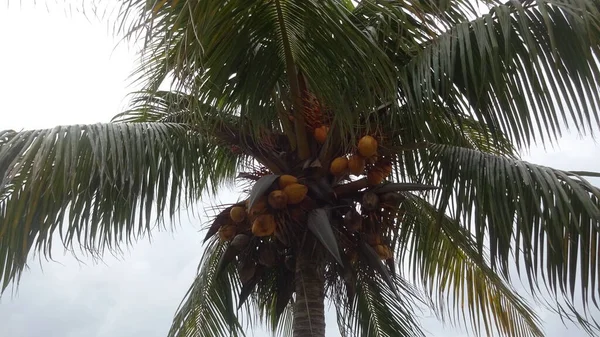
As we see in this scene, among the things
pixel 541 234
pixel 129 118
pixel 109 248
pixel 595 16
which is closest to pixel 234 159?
pixel 129 118

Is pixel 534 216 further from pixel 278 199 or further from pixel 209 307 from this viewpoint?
pixel 209 307

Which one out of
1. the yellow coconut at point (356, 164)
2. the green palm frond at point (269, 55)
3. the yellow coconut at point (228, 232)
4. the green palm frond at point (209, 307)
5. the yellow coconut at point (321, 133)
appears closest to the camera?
the green palm frond at point (269, 55)

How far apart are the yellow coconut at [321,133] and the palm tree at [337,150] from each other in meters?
0.01

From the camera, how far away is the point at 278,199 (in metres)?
3.96

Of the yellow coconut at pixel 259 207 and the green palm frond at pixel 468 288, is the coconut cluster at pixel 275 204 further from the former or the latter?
the green palm frond at pixel 468 288

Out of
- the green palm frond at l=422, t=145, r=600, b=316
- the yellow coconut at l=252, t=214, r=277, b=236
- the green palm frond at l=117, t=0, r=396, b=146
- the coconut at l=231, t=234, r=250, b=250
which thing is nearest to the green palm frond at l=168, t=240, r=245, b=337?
the coconut at l=231, t=234, r=250, b=250

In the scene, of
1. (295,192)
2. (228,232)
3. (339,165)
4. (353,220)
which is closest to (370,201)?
(353,220)

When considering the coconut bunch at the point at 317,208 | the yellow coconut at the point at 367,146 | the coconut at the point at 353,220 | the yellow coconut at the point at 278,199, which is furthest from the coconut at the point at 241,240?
the yellow coconut at the point at 367,146

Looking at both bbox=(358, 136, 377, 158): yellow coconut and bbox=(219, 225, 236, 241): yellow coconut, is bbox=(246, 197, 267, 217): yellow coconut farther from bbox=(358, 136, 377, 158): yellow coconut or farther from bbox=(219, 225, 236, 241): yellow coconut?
bbox=(358, 136, 377, 158): yellow coconut

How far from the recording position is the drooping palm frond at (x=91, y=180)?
3.50 m

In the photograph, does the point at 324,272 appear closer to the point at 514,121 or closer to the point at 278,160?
the point at 278,160

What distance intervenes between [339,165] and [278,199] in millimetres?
397

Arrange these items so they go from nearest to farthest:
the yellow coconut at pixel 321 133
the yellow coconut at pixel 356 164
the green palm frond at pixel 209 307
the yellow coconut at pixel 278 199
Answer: the yellow coconut at pixel 278 199 → the yellow coconut at pixel 356 164 → the yellow coconut at pixel 321 133 → the green palm frond at pixel 209 307

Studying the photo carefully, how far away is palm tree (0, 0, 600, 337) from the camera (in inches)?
138
